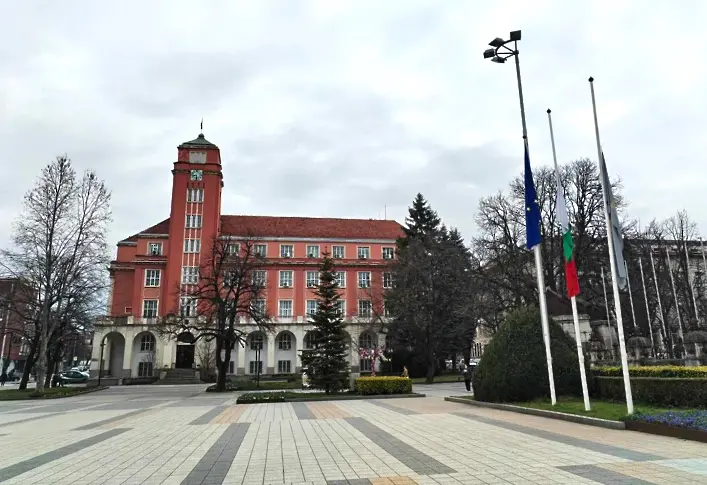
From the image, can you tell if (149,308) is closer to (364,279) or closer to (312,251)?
(312,251)

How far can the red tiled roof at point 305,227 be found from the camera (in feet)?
226

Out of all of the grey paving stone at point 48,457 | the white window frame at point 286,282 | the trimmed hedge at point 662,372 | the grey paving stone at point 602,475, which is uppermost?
the white window frame at point 286,282

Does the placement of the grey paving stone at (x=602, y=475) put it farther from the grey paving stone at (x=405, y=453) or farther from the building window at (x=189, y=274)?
the building window at (x=189, y=274)

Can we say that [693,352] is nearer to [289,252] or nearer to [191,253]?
[289,252]

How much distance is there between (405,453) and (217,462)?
3398 millimetres

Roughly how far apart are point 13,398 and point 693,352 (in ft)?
138

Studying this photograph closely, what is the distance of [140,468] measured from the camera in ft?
27.3

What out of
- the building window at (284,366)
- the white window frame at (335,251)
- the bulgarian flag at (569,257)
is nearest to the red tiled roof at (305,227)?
the white window frame at (335,251)

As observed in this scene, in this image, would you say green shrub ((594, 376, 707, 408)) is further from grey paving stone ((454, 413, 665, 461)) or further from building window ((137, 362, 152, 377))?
building window ((137, 362, 152, 377))

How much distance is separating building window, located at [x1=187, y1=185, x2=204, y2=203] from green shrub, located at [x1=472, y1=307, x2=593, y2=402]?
5328 cm

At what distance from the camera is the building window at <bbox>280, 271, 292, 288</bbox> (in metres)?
65.6

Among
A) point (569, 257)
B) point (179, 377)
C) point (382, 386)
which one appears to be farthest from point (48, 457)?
point (179, 377)

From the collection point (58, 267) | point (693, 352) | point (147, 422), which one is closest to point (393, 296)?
point (693, 352)

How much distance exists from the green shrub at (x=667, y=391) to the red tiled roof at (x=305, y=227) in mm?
54699
